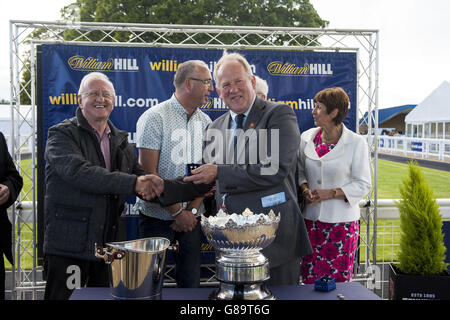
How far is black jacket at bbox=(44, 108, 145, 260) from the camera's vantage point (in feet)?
8.19

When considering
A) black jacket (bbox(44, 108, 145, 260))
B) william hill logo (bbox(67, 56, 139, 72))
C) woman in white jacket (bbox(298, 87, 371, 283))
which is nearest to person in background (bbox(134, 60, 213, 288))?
black jacket (bbox(44, 108, 145, 260))

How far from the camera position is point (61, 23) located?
3.60 m

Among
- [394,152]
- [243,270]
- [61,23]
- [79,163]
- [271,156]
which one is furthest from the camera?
[394,152]

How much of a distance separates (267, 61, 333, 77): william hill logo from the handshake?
193 centimetres

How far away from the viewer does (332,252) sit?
295 centimetres

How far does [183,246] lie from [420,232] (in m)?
1.68

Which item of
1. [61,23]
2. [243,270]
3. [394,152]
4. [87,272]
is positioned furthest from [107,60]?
[394,152]

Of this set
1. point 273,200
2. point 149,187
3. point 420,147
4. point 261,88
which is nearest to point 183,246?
point 149,187

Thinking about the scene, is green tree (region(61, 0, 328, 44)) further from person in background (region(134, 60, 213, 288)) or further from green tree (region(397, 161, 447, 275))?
green tree (region(397, 161, 447, 275))

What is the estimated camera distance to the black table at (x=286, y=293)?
173cm

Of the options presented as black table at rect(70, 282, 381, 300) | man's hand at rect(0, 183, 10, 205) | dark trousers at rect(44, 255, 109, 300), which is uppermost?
man's hand at rect(0, 183, 10, 205)

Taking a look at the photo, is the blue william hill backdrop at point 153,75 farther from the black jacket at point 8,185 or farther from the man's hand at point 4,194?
the man's hand at point 4,194
